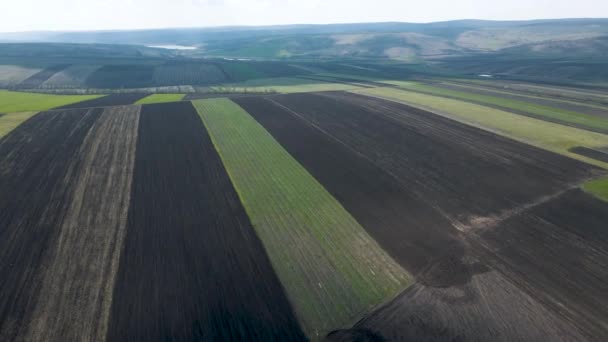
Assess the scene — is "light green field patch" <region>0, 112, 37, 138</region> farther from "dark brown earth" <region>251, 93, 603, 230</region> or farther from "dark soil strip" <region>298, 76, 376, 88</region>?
"dark soil strip" <region>298, 76, 376, 88</region>

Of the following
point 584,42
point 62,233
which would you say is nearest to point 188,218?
point 62,233

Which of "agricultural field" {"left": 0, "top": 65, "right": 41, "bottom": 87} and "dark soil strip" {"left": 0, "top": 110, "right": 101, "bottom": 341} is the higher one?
"dark soil strip" {"left": 0, "top": 110, "right": 101, "bottom": 341}

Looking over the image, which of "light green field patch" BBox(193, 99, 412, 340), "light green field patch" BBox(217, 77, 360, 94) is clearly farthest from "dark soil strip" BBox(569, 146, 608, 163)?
"light green field patch" BBox(217, 77, 360, 94)

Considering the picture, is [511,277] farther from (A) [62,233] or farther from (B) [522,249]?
(A) [62,233]

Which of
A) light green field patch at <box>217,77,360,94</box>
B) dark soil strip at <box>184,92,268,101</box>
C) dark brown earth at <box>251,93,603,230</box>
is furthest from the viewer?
light green field patch at <box>217,77,360,94</box>

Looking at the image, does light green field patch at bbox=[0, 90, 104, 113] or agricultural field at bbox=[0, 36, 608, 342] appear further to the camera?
light green field patch at bbox=[0, 90, 104, 113]

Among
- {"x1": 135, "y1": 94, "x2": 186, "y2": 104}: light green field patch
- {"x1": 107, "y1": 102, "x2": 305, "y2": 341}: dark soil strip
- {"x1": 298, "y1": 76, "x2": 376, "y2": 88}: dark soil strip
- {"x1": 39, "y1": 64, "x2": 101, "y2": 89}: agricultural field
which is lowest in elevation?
{"x1": 298, "y1": 76, "x2": 376, "y2": 88}: dark soil strip

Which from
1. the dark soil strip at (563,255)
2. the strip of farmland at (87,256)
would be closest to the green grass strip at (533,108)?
the dark soil strip at (563,255)
